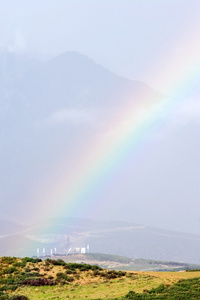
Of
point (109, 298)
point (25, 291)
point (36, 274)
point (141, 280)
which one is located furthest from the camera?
point (36, 274)

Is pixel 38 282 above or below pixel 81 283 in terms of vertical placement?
above

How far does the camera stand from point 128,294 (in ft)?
91.0

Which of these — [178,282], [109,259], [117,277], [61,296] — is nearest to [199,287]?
[178,282]

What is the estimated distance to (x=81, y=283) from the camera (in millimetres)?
33219

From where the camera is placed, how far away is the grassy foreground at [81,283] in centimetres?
2842

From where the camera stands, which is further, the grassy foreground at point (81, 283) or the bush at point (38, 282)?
the bush at point (38, 282)

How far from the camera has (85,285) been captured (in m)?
32.5

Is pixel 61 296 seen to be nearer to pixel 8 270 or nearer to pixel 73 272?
pixel 73 272

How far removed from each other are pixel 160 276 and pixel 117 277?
428 cm

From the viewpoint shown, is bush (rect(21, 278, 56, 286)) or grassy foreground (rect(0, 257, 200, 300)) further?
bush (rect(21, 278, 56, 286))

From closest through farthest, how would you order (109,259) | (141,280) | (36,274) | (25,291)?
1. (25,291)
2. (141,280)
3. (36,274)
4. (109,259)

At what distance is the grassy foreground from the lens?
28.4 metres

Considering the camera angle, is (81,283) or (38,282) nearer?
(38,282)

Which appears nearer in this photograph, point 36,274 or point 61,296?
point 61,296
